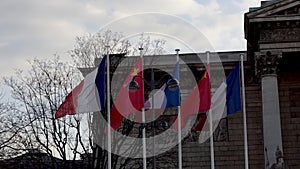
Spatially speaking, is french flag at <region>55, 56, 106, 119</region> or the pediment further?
the pediment

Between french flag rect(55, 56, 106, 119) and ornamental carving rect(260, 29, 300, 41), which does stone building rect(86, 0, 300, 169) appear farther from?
french flag rect(55, 56, 106, 119)

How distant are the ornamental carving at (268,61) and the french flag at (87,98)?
537 inches

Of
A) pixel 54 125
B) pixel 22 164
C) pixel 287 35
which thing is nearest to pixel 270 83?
pixel 287 35

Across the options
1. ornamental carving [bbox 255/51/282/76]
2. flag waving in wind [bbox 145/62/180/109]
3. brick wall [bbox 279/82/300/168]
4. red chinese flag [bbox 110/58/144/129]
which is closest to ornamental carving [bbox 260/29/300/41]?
ornamental carving [bbox 255/51/282/76]

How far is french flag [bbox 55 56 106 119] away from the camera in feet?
79.2

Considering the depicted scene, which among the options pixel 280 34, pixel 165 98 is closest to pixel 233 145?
pixel 280 34

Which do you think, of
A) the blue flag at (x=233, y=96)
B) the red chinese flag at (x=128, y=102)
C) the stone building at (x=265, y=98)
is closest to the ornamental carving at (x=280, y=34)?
the stone building at (x=265, y=98)

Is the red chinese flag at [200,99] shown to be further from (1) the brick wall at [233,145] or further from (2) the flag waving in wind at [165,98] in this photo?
(1) the brick wall at [233,145]

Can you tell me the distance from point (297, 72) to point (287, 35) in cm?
450

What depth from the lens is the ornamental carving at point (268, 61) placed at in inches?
1407

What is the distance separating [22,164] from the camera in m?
37.2

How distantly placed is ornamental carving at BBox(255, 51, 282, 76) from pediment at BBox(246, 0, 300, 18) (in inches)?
83.7

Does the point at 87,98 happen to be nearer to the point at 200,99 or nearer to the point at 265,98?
the point at 200,99

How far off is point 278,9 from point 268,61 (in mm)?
2895
